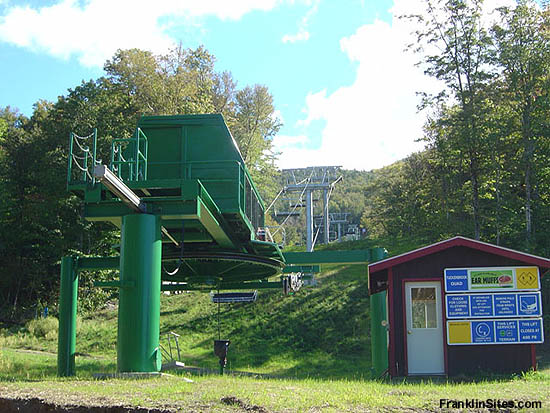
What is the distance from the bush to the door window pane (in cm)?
2063

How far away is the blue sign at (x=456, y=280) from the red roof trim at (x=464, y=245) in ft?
2.13

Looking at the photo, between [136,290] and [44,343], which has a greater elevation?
[136,290]

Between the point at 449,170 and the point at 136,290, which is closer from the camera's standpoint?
the point at 136,290

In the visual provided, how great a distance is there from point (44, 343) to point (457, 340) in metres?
20.6

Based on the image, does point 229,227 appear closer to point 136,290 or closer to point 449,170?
point 136,290

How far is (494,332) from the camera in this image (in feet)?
49.2

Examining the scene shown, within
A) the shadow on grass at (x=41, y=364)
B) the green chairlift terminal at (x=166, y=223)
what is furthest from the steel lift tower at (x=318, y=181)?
the shadow on grass at (x=41, y=364)

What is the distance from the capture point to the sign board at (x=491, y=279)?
15.1 metres

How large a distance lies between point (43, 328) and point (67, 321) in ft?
54.8

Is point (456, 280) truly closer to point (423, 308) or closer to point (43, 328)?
point (423, 308)

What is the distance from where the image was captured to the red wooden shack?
14961 millimetres

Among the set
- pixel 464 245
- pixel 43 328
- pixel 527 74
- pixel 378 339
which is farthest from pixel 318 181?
pixel 464 245

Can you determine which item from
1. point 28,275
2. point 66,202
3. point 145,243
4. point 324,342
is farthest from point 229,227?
point 28,275

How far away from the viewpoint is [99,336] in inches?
1200
